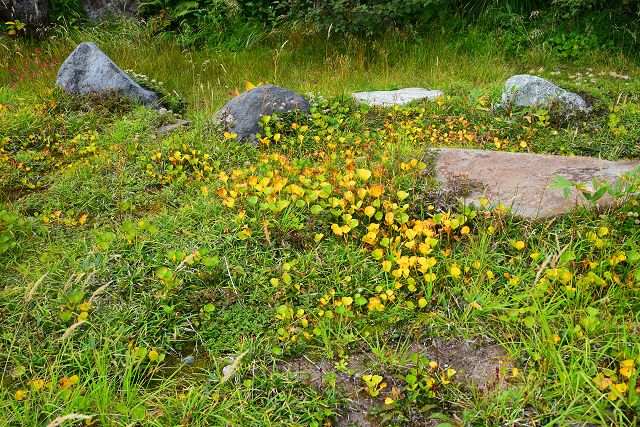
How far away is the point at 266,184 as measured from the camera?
12.7ft

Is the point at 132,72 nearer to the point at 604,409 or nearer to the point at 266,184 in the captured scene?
the point at 266,184

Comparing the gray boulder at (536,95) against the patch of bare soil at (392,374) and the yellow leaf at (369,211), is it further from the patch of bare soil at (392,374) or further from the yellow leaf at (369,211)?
the patch of bare soil at (392,374)

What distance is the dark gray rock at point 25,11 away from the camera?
9.20m

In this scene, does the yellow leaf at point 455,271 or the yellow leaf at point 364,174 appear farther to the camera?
the yellow leaf at point 364,174

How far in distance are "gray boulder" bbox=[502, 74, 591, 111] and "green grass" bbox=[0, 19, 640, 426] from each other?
84 centimetres

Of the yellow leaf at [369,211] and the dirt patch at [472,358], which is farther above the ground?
the yellow leaf at [369,211]

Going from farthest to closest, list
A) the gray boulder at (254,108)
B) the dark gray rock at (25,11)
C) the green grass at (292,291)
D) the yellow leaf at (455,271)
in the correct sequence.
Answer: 1. the dark gray rock at (25,11)
2. the gray boulder at (254,108)
3. the yellow leaf at (455,271)
4. the green grass at (292,291)

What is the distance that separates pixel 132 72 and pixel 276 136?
320cm

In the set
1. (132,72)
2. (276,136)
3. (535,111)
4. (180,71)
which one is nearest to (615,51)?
(535,111)

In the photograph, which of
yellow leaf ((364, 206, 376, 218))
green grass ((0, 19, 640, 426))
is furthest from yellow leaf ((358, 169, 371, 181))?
yellow leaf ((364, 206, 376, 218))

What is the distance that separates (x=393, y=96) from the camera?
662 centimetres

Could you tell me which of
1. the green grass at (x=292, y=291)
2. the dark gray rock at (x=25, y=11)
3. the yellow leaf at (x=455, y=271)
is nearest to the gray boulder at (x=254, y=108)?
the green grass at (x=292, y=291)

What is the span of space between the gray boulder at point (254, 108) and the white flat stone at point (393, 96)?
3.03 ft

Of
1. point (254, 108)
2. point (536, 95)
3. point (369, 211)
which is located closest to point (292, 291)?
point (369, 211)
